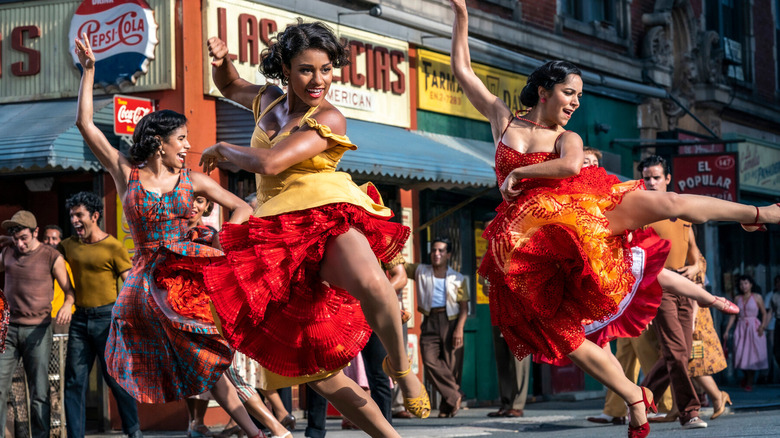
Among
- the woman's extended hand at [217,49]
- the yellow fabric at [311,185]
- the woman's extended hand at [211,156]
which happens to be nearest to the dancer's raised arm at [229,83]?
the woman's extended hand at [217,49]

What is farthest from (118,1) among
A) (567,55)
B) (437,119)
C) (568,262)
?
(567,55)

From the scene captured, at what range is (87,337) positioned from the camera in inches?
386

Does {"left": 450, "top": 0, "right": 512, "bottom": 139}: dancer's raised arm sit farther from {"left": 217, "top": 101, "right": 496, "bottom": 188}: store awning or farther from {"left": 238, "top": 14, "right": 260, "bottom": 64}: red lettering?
{"left": 238, "top": 14, "right": 260, "bottom": 64}: red lettering

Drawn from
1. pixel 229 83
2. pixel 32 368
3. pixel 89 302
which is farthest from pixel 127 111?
pixel 229 83

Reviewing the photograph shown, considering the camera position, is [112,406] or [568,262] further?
[112,406]

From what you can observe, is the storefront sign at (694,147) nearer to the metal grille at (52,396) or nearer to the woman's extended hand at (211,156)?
the metal grille at (52,396)

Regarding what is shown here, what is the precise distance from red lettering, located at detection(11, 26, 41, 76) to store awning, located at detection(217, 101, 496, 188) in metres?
2.00

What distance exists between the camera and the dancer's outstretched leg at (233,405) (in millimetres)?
7293

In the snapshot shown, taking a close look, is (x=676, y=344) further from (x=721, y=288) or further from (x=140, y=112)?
(x=721, y=288)

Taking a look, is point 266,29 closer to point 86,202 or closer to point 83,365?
point 86,202

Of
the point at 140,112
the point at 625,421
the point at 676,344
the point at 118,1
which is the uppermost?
the point at 118,1

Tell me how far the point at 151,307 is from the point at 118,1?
6.15 metres

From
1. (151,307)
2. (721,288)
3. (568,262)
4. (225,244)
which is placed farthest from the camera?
(721,288)

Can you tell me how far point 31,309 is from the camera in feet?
33.2
